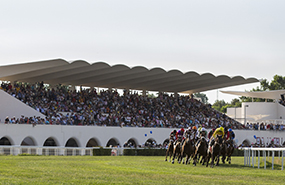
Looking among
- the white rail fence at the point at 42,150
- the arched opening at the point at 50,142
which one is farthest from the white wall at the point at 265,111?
the white rail fence at the point at 42,150

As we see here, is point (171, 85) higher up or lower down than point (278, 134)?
higher up

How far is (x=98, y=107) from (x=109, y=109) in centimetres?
110

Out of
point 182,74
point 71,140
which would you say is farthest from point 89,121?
point 182,74

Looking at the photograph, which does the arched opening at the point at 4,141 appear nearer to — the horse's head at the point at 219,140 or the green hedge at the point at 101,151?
the green hedge at the point at 101,151

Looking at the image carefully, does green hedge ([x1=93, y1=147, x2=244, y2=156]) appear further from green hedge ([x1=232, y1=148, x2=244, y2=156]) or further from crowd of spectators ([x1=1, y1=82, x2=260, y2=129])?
green hedge ([x1=232, y1=148, x2=244, y2=156])

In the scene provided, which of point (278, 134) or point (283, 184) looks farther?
point (278, 134)

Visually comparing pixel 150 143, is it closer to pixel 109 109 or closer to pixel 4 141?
pixel 109 109

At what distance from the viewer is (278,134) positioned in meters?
50.9

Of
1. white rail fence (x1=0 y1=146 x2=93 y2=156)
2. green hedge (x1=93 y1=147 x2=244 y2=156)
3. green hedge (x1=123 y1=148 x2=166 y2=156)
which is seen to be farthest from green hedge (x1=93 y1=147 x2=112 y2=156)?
green hedge (x1=123 y1=148 x2=166 y2=156)

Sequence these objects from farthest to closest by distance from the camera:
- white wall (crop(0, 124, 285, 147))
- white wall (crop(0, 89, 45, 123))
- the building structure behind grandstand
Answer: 1. the building structure behind grandstand
2. white wall (crop(0, 89, 45, 123))
3. white wall (crop(0, 124, 285, 147))

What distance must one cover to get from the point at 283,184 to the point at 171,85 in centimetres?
4030

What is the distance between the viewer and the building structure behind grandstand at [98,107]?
3653 cm

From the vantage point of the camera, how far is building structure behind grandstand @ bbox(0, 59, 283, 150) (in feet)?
120

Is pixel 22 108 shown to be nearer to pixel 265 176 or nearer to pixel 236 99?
pixel 265 176
